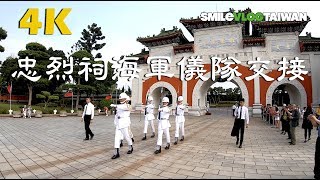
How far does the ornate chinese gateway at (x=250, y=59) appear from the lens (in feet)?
72.3

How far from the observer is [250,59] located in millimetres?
23688

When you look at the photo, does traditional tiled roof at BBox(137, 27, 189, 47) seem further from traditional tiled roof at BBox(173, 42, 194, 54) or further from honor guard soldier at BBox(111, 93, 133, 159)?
honor guard soldier at BBox(111, 93, 133, 159)

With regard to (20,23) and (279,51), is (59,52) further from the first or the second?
(20,23)

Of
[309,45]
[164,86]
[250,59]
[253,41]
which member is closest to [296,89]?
[309,45]

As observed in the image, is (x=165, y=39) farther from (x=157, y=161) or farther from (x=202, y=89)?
(x=157, y=161)

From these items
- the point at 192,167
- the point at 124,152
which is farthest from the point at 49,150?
the point at 192,167

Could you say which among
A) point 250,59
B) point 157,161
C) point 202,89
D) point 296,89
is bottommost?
point 157,161

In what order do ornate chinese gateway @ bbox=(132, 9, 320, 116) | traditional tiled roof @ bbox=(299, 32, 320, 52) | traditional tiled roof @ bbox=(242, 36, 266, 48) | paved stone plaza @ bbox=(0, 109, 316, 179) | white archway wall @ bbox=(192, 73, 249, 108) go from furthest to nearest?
white archway wall @ bbox=(192, 73, 249, 108) < traditional tiled roof @ bbox=(242, 36, 266, 48) < ornate chinese gateway @ bbox=(132, 9, 320, 116) < traditional tiled roof @ bbox=(299, 32, 320, 52) < paved stone plaza @ bbox=(0, 109, 316, 179)

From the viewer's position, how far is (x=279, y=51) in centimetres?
2297

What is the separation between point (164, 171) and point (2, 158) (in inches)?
180

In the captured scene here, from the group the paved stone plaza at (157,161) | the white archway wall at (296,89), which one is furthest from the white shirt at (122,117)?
the white archway wall at (296,89)

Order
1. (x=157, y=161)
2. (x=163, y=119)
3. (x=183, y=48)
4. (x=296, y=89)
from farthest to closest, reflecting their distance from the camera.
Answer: (x=183, y=48) → (x=296, y=89) → (x=163, y=119) → (x=157, y=161)

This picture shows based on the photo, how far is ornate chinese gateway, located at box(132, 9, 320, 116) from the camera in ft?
72.3

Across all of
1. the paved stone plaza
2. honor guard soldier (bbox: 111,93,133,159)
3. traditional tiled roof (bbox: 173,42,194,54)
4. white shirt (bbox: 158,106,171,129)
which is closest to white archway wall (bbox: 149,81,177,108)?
traditional tiled roof (bbox: 173,42,194,54)
